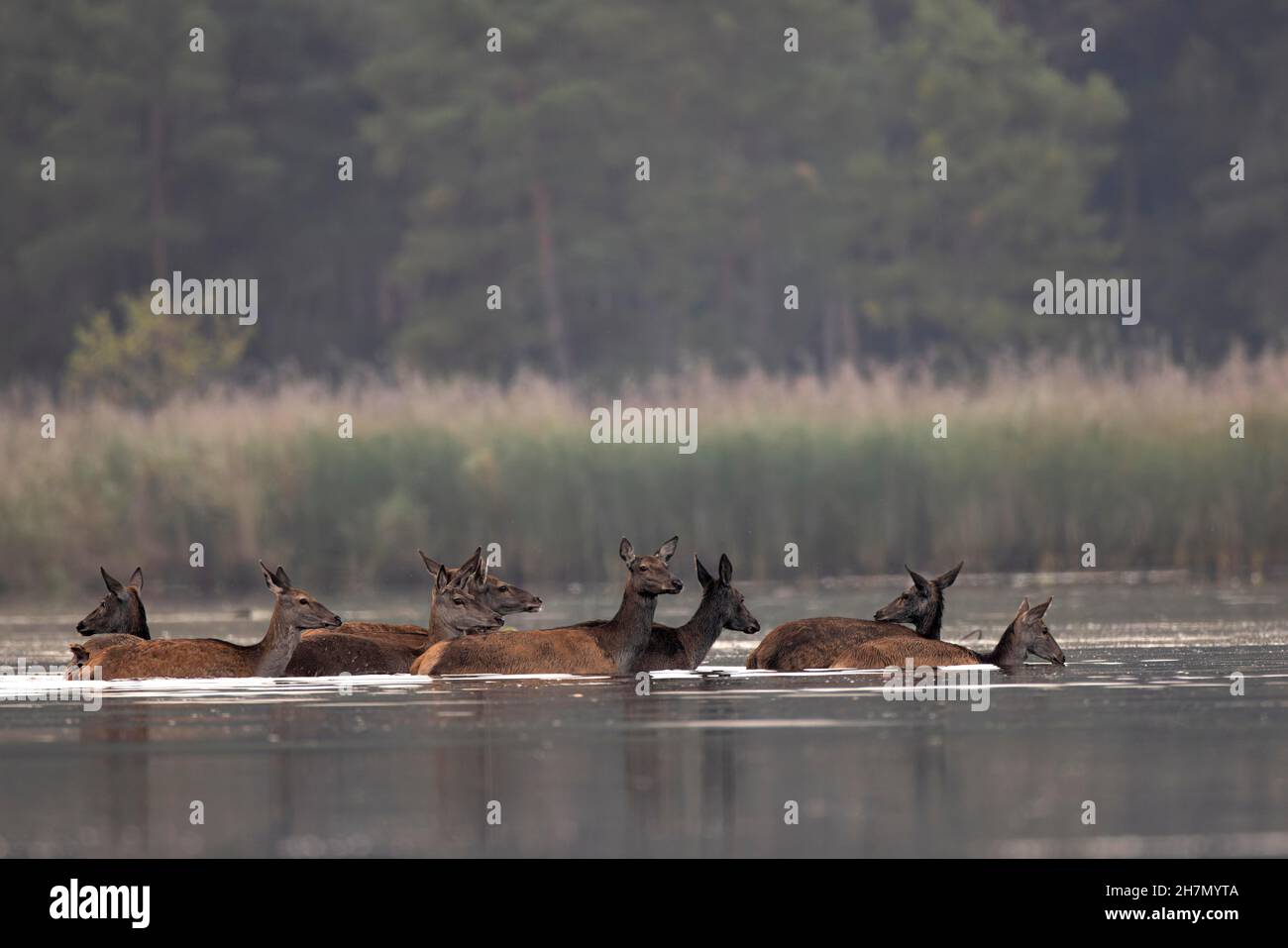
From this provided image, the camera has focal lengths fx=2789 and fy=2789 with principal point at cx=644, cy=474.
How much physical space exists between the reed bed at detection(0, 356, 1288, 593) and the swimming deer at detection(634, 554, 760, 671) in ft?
30.6

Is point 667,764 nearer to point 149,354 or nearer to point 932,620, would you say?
point 932,620

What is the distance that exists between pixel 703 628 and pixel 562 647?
3.97 feet

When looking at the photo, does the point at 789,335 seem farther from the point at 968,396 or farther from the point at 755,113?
the point at 968,396

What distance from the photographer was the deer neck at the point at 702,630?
16.8 m

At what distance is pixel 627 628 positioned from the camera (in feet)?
53.1

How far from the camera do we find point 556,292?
211ft

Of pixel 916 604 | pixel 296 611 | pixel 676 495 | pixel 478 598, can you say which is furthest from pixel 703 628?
pixel 676 495

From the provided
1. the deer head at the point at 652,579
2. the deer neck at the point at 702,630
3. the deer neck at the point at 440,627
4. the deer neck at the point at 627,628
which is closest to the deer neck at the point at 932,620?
the deer neck at the point at 702,630

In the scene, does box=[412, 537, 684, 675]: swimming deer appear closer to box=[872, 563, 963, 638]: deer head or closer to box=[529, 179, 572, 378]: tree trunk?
box=[872, 563, 963, 638]: deer head

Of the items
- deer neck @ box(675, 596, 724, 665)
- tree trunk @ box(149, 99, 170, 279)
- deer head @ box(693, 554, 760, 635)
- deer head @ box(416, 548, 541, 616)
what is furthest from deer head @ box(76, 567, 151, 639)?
tree trunk @ box(149, 99, 170, 279)

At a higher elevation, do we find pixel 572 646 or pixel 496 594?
pixel 496 594

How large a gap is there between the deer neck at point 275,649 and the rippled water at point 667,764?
239 millimetres

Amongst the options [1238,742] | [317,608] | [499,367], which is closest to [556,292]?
[499,367]

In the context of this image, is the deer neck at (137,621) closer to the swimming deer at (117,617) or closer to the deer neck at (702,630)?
the swimming deer at (117,617)
